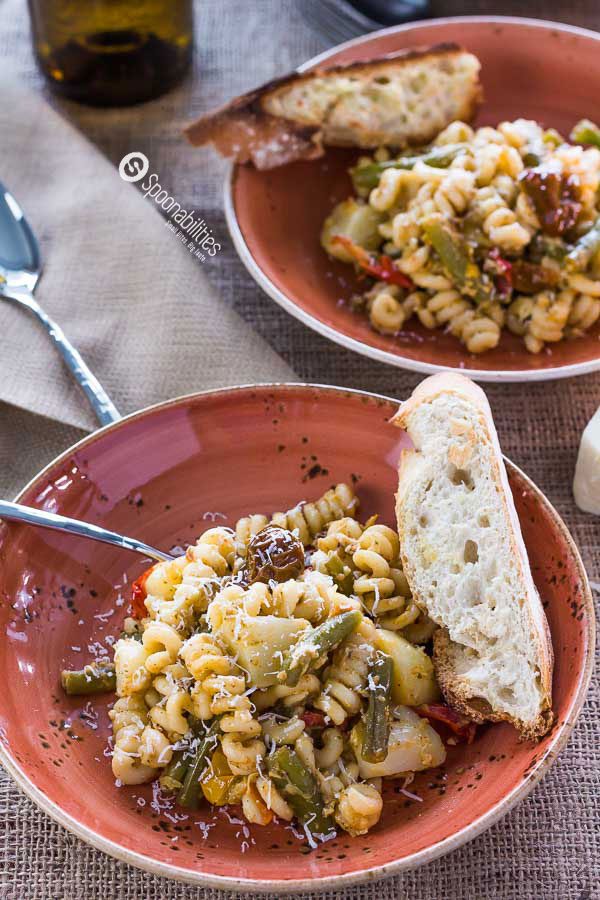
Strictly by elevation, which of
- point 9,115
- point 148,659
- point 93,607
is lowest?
point 93,607

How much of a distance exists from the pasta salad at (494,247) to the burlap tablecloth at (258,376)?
232mm

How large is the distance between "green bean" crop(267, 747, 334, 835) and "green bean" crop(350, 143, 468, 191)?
2182mm

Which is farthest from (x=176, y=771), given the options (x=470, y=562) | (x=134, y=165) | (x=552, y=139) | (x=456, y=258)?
(x=134, y=165)

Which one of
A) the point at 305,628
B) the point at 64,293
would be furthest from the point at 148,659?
the point at 64,293

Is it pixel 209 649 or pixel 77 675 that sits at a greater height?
pixel 209 649

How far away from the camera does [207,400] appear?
9.48 feet

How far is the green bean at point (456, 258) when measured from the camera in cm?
330

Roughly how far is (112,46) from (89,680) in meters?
2.72

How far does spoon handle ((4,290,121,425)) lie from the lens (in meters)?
3.25

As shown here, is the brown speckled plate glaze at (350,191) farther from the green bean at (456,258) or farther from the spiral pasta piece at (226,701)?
the spiral pasta piece at (226,701)

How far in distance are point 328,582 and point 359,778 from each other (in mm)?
436

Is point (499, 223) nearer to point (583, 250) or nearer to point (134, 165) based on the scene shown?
point (583, 250)

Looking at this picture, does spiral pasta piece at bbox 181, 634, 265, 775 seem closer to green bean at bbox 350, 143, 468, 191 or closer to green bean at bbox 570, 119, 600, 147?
green bean at bbox 350, 143, 468, 191

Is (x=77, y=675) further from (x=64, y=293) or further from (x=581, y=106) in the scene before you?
(x=581, y=106)
